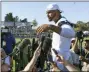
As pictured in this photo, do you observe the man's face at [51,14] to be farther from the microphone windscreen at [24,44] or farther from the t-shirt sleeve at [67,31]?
the microphone windscreen at [24,44]

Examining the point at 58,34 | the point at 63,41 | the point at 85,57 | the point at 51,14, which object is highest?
the point at 51,14

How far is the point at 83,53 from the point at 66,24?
2248 mm

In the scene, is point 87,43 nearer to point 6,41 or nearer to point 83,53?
point 83,53

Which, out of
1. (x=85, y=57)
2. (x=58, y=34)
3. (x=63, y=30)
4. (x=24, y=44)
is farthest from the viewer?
(x=24, y=44)

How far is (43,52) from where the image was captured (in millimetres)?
5047

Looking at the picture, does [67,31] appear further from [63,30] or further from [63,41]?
[63,41]

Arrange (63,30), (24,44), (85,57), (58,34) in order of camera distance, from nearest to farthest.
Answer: (63,30), (58,34), (85,57), (24,44)

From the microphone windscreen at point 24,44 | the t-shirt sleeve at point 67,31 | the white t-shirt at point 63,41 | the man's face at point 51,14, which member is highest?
the man's face at point 51,14

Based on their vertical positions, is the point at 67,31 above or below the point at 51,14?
below

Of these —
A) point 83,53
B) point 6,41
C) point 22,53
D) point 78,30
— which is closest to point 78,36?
point 78,30

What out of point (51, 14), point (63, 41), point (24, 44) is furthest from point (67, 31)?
point (24, 44)

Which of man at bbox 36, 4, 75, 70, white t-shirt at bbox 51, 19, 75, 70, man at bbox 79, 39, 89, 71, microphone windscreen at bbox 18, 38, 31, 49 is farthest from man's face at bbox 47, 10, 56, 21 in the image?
microphone windscreen at bbox 18, 38, 31, 49

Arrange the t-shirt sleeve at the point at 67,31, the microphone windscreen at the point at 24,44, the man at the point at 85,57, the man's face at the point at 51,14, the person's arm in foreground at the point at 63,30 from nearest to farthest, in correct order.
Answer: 1. the person's arm in foreground at the point at 63,30
2. the t-shirt sleeve at the point at 67,31
3. the man's face at the point at 51,14
4. the man at the point at 85,57
5. the microphone windscreen at the point at 24,44

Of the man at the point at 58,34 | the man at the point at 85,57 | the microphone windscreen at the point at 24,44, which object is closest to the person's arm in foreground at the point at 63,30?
the man at the point at 58,34
